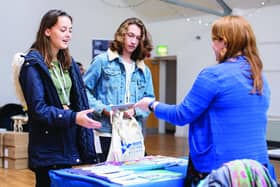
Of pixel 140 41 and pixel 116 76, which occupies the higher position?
pixel 140 41

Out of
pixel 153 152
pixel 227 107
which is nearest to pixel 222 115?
pixel 227 107

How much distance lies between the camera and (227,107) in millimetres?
1709

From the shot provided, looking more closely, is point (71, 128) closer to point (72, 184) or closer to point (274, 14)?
point (72, 184)

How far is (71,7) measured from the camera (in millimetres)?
9945

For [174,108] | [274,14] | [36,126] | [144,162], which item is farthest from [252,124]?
[274,14]

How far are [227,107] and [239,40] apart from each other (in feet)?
0.87

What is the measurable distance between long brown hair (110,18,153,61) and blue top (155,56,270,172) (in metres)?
0.90

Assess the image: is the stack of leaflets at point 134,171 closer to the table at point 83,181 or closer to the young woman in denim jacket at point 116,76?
the table at point 83,181

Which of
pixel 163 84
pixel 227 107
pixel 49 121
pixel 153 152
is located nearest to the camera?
pixel 227 107

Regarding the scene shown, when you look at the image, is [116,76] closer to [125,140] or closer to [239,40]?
[125,140]

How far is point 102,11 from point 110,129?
8.31 metres

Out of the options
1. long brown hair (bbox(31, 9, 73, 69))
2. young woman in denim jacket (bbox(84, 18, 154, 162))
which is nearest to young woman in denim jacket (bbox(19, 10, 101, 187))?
long brown hair (bbox(31, 9, 73, 69))

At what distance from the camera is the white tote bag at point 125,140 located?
7.49ft

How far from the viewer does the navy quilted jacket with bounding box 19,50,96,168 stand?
189 centimetres
